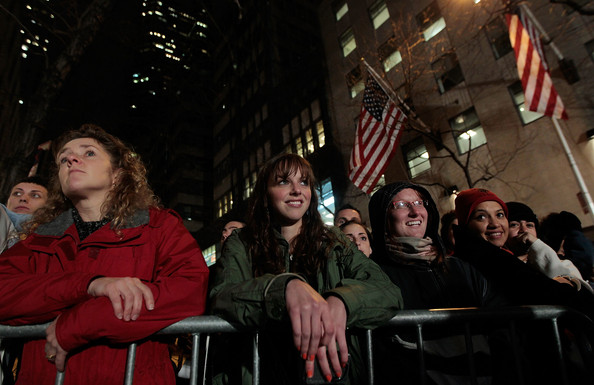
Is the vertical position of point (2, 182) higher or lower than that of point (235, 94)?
lower

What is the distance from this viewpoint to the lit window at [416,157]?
1563 centimetres

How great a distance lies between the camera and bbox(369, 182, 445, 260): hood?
9.00ft

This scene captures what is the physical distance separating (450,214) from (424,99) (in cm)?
1298

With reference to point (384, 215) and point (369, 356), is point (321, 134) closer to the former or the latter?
point (384, 215)

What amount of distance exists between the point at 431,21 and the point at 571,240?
15.4 meters

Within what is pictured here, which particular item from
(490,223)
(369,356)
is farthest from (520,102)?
(369,356)

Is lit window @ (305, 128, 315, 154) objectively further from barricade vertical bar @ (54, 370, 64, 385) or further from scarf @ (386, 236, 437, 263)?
barricade vertical bar @ (54, 370, 64, 385)

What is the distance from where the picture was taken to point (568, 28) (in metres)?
11.5

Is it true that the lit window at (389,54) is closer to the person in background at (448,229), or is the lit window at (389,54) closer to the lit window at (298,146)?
the lit window at (298,146)

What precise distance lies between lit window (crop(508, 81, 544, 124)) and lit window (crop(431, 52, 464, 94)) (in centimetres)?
241

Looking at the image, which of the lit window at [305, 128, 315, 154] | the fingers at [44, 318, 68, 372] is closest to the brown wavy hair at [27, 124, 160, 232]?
the fingers at [44, 318, 68, 372]

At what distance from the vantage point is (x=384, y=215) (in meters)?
2.80

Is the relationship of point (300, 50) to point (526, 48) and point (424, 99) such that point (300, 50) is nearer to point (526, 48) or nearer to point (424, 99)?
point (424, 99)

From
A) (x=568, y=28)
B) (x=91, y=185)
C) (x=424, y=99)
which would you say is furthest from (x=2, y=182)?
(x=568, y=28)
